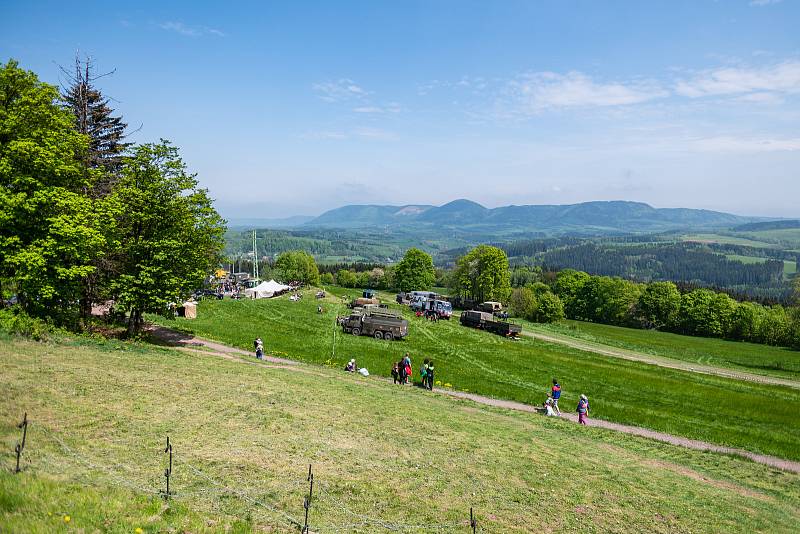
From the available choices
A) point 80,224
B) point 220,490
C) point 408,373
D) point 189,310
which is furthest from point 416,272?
point 220,490

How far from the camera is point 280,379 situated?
23500 millimetres

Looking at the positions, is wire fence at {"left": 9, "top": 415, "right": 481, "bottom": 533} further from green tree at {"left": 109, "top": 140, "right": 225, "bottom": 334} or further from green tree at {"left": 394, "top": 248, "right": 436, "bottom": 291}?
green tree at {"left": 394, "top": 248, "right": 436, "bottom": 291}

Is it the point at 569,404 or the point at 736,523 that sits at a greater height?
the point at 736,523

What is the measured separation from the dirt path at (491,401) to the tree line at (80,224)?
11.8 feet

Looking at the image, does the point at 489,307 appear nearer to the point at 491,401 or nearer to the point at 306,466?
the point at 491,401

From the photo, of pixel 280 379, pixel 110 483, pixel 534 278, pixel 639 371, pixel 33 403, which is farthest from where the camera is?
pixel 534 278

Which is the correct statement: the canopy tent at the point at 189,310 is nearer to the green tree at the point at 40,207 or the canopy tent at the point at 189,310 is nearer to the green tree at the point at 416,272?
the green tree at the point at 40,207

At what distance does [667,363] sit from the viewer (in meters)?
54.9

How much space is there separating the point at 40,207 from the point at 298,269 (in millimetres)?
117056

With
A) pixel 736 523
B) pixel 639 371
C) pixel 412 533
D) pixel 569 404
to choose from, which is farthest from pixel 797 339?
pixel 412 533

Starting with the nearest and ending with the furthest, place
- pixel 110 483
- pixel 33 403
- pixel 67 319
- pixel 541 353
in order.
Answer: pixel 110 483 → pixel 33 403 → pixel 67 319 → pixel 541 353

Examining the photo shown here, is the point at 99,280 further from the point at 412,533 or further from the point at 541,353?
the point at 541,353

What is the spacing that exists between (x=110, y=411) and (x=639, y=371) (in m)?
45.6

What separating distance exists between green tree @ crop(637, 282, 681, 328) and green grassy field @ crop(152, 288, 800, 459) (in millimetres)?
82423
